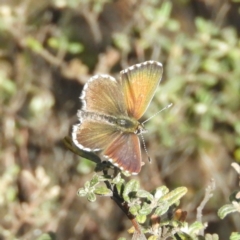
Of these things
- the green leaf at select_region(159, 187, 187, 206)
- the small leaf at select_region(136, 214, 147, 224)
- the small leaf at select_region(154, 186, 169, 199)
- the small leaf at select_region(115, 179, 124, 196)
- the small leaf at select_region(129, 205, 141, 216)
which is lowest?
the green leaf at select_region(159, 187, 187, 206)

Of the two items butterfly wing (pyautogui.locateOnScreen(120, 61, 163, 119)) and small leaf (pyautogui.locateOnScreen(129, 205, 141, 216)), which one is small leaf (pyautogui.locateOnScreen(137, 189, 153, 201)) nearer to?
small leaf (pyautogui.locateOnScreen(129, 205, 141, 216))

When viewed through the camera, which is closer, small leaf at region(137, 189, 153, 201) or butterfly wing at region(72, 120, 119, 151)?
small leaf at region(137, 189, 153, 201)

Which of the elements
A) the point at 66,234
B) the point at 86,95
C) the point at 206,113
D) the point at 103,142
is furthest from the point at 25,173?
the point at 103,142

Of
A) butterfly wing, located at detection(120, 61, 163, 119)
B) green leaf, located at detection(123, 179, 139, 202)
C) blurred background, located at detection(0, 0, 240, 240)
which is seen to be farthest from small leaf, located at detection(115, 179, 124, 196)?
blurred background, located at detection(0, 0, 240, 240)

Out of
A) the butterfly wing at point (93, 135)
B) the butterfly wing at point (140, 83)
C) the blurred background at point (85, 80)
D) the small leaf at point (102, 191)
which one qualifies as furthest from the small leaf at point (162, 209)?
the blurred background at point (85, 80)

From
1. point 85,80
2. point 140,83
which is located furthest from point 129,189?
point 85,80

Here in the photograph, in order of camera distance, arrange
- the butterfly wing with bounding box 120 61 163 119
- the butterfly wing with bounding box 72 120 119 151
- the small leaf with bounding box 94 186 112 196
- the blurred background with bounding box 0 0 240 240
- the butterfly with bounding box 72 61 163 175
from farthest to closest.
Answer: the blurred background with bounding box 0 0 240 240 → the butterfly wing with bounding box 120 61 163 119 → the butterfly with bounding box 72 61 163 175 → the butterfly wing with bounding box 72 120 119 151 → the small leaf with bounding box 94 186 112 196

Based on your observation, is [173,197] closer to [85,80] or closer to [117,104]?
[117,104]
